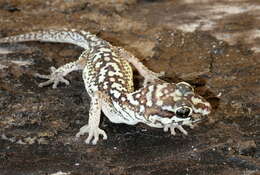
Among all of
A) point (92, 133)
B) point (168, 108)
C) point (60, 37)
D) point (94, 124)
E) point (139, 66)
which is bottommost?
point (92, 133)

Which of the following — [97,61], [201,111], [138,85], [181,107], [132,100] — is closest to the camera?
[181,107]

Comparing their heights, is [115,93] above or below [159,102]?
below

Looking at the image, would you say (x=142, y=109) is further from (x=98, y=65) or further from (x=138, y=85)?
(x=138, y=85)

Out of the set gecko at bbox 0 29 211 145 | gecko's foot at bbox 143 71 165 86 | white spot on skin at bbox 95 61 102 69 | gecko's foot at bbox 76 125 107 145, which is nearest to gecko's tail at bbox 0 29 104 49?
gecko at bbox 0 29 211 145

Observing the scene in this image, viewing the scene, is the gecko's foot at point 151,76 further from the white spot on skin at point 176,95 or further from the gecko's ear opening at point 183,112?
the gecko's ear opening at point 183,112

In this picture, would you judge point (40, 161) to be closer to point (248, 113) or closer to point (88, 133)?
point (88, 133)

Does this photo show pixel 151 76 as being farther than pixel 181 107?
Yes

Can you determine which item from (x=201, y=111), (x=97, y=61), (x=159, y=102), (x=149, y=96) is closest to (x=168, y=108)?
(x=159, y=102)
